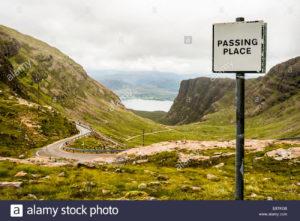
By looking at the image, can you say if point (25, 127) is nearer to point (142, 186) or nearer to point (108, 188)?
point (108, 188)

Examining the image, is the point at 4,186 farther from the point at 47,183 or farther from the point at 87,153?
the point at 87,153

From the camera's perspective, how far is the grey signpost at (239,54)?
1175cm

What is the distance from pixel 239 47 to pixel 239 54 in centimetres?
22

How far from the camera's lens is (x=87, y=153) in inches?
4227

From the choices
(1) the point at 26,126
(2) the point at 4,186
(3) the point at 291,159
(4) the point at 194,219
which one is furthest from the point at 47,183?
(1) the point at 26,126

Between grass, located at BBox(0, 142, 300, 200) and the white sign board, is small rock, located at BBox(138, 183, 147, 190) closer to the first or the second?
grass, located at BBox(0, 142, 300, 200)

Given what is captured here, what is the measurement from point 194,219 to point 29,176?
19856 mm

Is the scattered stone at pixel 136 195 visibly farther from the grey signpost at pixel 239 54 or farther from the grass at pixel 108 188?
the grey signpost at pixel 239 54

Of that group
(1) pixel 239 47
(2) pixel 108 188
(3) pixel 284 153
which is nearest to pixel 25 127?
(3) pixel 284 153

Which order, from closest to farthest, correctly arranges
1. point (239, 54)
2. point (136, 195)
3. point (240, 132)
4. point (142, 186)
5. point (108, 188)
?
point (240, 132), point (239, 54), point (136, 195), point (108, 188), point (142, 186)

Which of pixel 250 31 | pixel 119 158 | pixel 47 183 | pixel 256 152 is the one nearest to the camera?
pixel 250 31

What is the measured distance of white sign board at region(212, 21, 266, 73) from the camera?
11750 mm

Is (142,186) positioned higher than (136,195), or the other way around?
(136,195)

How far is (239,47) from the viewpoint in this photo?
11.9m
